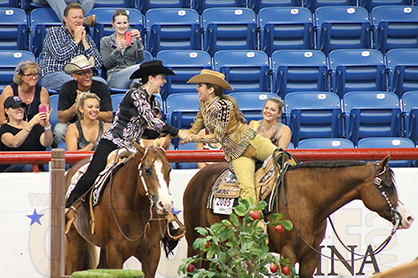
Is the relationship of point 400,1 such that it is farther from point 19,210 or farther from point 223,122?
point 19,210

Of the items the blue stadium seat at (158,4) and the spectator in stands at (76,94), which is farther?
the blue stadium seat at (158,4)

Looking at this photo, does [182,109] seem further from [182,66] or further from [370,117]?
[370,117]

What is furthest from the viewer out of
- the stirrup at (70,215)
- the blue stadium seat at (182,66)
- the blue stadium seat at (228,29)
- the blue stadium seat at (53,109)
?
the blue stadium seat at (228,29)

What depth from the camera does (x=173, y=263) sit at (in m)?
6.36

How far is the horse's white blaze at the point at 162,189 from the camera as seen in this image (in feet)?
17.7

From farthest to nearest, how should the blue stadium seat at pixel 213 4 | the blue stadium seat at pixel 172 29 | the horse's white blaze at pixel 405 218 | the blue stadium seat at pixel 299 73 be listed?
the blue stadium seat at pixel 213 4, the blue stadium seat at pixel 172 29, the blue stadium seat at pixel 299 73, the horse's white blaze at pixel 405 218

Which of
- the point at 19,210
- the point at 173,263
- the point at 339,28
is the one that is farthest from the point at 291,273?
the point at 339,28

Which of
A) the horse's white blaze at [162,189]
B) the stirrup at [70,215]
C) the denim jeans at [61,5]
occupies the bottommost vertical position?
the stirrup at [70,215]

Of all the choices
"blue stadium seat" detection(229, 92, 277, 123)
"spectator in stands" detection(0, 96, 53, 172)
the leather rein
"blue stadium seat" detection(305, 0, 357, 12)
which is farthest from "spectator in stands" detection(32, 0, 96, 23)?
the leather rein

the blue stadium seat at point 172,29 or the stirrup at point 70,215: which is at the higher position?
the blue stadium seat at point 172,29

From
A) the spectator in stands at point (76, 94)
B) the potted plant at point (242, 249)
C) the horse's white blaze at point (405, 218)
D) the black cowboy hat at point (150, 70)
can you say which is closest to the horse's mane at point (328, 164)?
the horse's white blaze at point (405, 218)

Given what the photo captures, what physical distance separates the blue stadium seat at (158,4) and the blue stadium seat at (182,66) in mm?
1348

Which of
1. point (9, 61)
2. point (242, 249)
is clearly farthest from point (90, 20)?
point (242, 249)

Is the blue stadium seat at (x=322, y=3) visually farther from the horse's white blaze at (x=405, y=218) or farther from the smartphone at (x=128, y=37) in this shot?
the horse's white blaze at (x=405, y=218)
